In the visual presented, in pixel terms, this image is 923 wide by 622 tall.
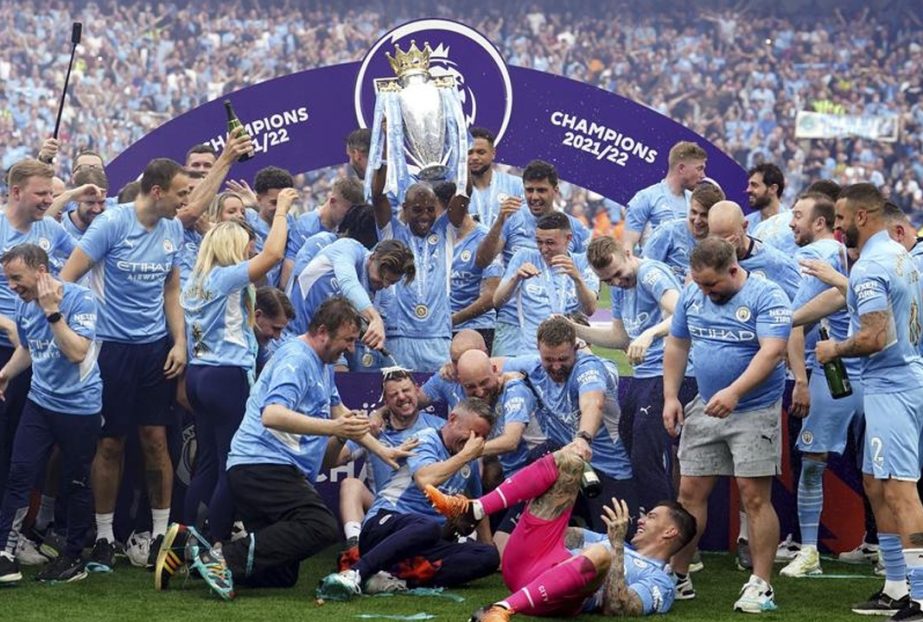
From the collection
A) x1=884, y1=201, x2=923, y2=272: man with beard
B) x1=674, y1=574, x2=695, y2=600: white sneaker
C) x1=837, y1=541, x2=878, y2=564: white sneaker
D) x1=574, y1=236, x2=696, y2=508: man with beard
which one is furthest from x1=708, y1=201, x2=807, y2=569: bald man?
x1=674, y1=574, x2=695, y2=600: white sneaker

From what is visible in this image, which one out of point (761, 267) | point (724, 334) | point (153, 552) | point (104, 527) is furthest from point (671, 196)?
point (104, 527)

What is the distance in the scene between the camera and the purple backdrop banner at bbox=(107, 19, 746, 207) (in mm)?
12695

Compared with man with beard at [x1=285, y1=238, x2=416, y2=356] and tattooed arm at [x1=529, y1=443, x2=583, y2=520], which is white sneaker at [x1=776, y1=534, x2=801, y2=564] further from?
man with beard at [x1=285, y1=238, x2=416, y2=356]

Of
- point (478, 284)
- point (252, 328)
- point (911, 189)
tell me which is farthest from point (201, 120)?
point (911, 189)

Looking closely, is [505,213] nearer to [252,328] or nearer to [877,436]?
[252,328]

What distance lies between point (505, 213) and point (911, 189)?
22842 mm

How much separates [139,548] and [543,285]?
125 inches

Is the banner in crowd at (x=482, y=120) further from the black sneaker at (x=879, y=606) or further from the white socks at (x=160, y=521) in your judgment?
the black sneaker at (x=879, y=606)

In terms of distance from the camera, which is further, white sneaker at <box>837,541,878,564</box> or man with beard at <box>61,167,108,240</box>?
man with beard at <box>61,167,108,240</box>

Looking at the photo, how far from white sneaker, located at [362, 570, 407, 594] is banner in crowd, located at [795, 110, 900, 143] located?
2727 cm

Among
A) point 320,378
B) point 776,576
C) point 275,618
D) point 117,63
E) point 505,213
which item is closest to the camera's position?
→ point 275,618

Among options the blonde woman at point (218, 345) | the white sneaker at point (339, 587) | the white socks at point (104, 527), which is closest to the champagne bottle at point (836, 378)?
the white sneaker at point (339, 587)

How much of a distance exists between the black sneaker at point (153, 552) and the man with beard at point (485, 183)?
374 cm

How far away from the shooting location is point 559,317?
885cm
